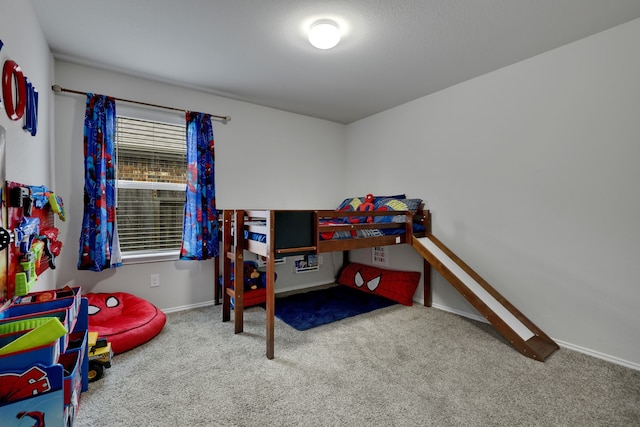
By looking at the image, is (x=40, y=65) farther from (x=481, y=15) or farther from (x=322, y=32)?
(x=481, y=15)

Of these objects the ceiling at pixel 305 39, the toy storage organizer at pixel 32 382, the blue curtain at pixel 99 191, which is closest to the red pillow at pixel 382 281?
the ceiling at pixel 305 39

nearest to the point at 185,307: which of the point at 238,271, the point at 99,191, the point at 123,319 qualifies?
the point at 123,319

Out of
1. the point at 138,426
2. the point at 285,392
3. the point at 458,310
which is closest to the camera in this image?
the point at 138,426

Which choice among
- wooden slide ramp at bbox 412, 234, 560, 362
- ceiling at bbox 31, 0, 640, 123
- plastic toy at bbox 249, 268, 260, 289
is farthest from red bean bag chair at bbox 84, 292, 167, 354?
wooden slide ramp at bbox 412, 234, 560, 362

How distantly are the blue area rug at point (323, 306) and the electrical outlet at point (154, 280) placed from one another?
1159 millimetres

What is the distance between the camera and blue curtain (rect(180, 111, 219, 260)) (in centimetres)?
286

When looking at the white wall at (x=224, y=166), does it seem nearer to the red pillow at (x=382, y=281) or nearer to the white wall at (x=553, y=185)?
the red pillow at (x=382, y=281)

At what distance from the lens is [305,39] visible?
6.93 feet

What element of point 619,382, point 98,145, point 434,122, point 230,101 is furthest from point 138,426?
point 434,122

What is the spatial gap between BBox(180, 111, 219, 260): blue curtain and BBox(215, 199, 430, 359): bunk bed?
0.32 m

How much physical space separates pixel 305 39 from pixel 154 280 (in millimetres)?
2475

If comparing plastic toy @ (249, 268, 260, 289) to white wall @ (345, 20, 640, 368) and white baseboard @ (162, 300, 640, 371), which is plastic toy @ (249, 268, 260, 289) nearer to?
white baseboard @ (162, 300, 640, 371)

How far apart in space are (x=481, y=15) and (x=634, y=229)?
1691 mm

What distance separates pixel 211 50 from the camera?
7.43 feet
